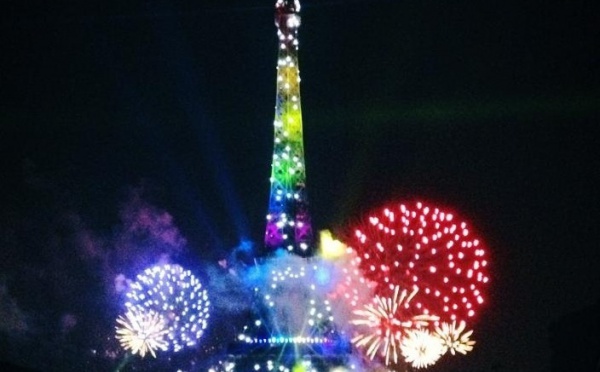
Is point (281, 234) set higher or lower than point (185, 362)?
higher

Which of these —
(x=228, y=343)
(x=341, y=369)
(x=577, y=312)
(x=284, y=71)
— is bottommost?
(x=577, y=312)

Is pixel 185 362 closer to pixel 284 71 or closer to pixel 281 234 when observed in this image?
pixel 281 234

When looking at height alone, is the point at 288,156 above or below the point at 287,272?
above

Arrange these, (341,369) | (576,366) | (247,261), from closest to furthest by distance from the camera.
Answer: (576,366) < (341,369) < (247,261)

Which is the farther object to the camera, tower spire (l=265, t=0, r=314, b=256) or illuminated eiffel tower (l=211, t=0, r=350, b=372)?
Result: tower spire (l=265, t=0, r=314, b=256)

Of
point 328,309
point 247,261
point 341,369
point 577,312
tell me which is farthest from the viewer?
point 247,261

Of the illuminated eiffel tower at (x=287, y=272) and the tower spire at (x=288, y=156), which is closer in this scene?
the illuminated eiffel tower at (x=287, y=272)

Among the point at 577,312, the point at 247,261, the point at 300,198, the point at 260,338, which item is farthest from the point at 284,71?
the point at 577,312

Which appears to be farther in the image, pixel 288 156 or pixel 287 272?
pixel 288 156
